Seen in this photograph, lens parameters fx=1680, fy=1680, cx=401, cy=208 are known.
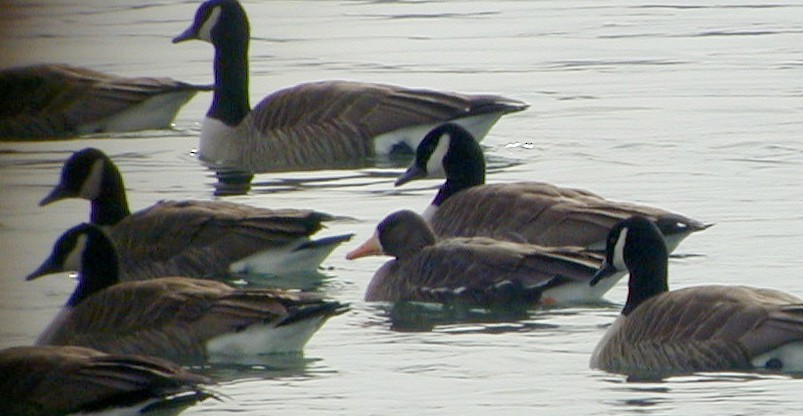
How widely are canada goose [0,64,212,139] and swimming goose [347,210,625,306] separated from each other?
7447 millimetres

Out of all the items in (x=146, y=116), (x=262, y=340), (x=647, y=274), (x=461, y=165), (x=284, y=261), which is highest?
(x=647, y=274)

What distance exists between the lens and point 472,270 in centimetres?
941

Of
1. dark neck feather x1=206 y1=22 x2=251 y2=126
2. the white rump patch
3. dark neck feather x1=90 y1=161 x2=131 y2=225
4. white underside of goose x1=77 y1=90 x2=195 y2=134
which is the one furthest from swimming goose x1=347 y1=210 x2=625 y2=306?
white underside of goose x1=77 y1=90 x2=195 y2=134

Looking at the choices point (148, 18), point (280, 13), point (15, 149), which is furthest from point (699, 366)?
point (280, 13)

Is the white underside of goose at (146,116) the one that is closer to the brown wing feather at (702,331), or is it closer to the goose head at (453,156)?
the goose head at (453,156)

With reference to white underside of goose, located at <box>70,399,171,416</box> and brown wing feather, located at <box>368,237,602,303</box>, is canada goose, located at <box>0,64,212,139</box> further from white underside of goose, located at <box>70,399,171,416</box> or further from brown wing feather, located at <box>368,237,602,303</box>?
white underside of goose, located at <box>70,399,171,416</box>

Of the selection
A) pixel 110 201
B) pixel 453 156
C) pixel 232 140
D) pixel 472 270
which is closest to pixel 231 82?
pixel 232 140

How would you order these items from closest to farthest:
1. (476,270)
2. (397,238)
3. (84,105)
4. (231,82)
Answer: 1. (476,270)
2. (397,238)
3. (231,82)
4. (84,105)

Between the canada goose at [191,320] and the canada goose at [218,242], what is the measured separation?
6.17ft

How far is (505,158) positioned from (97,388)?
9070 mm

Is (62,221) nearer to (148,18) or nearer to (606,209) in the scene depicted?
(606,209)

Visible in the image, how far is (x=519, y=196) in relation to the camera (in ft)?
35.0

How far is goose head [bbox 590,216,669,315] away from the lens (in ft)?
26.3

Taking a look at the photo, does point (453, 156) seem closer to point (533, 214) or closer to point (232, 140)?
point (533, 214)
